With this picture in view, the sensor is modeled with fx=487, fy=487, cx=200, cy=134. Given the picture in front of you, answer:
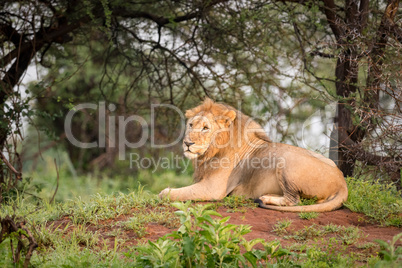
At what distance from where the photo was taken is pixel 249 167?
551 centimetres

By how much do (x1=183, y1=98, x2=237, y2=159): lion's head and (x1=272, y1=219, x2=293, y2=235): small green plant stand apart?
132 centimetres

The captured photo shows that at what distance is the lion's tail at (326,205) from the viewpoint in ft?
15.9

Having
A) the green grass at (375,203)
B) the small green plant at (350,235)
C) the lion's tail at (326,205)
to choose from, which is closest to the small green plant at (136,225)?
the lion's tail at (326,205)

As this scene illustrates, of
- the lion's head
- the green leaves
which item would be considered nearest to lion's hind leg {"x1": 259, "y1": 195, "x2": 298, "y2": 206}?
the lion's head

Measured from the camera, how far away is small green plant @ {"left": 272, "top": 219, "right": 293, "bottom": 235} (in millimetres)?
4262

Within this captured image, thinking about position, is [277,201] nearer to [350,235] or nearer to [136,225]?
[350,235]

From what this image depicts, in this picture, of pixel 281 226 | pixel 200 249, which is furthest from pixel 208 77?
pixel 200 249

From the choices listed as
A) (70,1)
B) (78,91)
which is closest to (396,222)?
(70,1)

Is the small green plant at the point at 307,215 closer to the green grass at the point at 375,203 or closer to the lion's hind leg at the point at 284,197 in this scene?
the lion's hind leg at the point at 284,197

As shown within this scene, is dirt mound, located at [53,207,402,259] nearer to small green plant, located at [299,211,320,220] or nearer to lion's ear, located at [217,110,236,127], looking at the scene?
small green plant, located at [299,211,320,220]

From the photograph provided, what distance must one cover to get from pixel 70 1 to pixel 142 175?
14.2 ft

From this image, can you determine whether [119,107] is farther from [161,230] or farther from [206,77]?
[161,230]

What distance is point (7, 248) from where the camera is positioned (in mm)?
3748

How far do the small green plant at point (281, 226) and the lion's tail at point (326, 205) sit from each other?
1.02 ft
